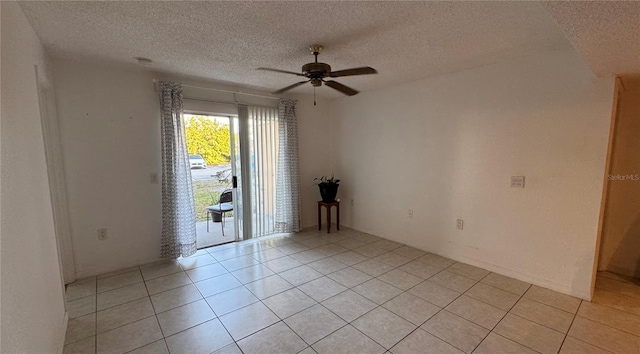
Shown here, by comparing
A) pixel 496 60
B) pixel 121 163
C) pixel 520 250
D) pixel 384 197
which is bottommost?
pixel 520 250

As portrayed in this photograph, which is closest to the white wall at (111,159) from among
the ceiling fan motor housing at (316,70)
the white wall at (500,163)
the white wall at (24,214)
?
the white wall at (24,214)

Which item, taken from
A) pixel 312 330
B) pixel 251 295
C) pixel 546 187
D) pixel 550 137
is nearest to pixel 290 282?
pixel 251 295

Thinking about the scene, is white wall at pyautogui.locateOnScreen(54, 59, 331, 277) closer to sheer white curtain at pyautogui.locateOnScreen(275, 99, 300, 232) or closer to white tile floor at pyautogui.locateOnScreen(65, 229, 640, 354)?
white tile floor at pyautogui.locateOnScreen(65, 229, 640, 354)

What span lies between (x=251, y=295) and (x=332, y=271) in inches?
37.5

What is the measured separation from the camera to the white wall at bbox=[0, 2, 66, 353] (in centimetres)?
120

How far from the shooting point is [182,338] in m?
1.98

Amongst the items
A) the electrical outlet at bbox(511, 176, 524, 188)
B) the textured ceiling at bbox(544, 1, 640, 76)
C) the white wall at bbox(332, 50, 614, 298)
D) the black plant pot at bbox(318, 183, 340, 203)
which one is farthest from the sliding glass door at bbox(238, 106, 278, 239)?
the textured ceiling at bbox(544, 1, 640, 76)

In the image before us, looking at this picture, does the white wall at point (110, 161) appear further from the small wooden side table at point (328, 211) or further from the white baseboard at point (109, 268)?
the small wooden side table at point (328, 211)

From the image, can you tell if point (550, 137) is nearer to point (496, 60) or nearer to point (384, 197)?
point (496, 60)

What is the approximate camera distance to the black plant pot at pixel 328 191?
14.4 ft

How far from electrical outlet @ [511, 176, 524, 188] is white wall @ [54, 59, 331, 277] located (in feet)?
12.7

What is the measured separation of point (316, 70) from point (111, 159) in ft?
8.25

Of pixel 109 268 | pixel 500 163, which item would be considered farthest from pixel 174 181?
pixel 500 163

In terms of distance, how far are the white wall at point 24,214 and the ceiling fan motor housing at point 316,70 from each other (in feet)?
5.65
